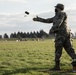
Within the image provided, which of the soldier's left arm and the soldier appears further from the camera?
the soldier

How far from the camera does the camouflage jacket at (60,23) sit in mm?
13265

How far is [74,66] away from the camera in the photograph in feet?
43.4

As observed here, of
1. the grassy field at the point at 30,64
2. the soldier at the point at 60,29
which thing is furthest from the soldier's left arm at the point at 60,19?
the grassy field at the point at 30,64

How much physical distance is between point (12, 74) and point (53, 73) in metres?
1.43

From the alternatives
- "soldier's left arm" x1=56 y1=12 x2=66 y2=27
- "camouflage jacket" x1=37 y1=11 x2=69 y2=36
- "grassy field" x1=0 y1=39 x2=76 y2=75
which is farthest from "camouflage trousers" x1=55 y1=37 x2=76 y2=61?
"soldier's left arm" x1=56 y1=12 x2=66 y2=27

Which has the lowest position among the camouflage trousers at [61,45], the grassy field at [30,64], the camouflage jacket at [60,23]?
the grassy field at [30,64]

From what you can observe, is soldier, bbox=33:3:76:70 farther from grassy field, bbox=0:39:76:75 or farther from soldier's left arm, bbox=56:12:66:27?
grassy field, bbox=0:39:76:75

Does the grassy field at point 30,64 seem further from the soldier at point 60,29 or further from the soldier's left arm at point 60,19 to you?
the soldier's left arm at point 60,19

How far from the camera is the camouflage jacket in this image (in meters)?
13.3

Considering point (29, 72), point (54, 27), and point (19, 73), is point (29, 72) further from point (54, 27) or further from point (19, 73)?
point (54, 27)

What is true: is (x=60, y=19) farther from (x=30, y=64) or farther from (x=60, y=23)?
(x=30, y=64)

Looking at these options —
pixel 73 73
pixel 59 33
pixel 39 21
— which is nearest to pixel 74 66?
pixel 73 73

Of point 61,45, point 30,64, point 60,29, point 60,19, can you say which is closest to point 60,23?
point 60,19

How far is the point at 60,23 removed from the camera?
1322 cm
